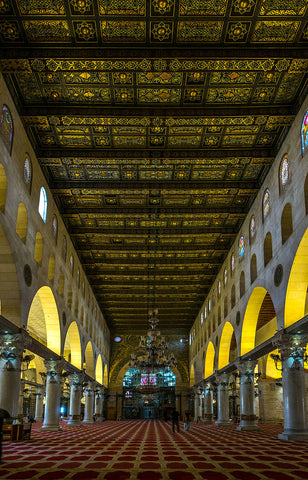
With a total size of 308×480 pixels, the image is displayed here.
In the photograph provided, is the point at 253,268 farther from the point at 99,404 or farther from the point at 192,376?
the point at 192,376

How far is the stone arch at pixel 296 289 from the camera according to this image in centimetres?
1373

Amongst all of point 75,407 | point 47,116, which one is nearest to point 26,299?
point 47,116

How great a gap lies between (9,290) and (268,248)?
29.7 feet

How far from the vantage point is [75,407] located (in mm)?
25578

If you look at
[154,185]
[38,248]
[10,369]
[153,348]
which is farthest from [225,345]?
[10,369]

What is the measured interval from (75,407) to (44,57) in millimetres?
19386

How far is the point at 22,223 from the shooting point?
592 inches

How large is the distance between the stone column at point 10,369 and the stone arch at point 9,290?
59 cm

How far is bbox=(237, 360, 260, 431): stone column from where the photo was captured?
1986cm

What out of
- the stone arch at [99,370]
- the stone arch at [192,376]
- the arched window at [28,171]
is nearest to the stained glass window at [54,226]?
the arched window at [28,171]

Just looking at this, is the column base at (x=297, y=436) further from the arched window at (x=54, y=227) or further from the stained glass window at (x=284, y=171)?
the arched window at (x=54, y=227)

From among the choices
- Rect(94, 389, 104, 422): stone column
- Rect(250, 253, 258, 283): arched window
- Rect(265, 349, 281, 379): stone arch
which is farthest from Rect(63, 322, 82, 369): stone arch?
Rect(94, 389, 104, 422): stone column

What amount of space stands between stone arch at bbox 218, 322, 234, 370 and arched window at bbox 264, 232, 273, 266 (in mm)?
8099

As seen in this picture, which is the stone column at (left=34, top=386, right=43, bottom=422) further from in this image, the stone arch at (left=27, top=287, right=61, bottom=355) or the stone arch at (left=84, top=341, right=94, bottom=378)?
the stone arch at (left=27, top=287, right=61, bottom=355)
